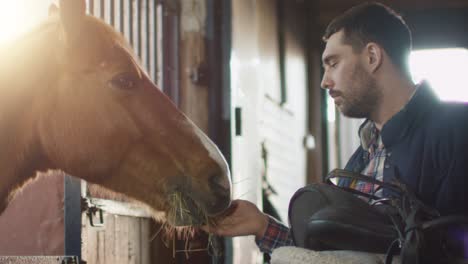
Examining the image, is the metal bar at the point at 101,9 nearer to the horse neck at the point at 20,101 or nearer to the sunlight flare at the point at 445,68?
the horse neck at the point at 20,101

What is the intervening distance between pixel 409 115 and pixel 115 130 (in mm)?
827

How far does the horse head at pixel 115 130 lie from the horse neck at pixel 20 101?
0.03m

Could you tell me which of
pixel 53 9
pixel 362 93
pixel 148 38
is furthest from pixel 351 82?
pixel 148 38

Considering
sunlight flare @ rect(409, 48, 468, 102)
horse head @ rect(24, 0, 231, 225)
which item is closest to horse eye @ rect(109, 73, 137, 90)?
horse head @ rect(24, 0, 231, 225)

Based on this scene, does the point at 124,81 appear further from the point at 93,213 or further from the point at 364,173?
the point at 364,173

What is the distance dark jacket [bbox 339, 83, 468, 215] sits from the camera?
157 centimetres

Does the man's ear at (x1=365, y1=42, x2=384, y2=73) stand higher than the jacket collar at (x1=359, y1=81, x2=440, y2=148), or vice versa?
the man's ear at (x1=365, y1=42, x2=384, y2=73)

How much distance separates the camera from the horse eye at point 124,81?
181cm

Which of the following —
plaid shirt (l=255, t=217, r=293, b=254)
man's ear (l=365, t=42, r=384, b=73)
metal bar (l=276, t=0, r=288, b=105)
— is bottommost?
plaid shirt (l=255, t=217, r=293, b=254)

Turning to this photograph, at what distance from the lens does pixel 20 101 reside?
180 cm

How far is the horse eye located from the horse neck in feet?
0.59

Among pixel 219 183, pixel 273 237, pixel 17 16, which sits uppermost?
pixel 17 16

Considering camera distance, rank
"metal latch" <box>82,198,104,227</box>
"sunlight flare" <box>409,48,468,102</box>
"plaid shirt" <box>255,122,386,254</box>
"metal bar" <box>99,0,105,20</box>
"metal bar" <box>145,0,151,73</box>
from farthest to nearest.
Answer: "sunlight flare" <box>409,48,468,102</box> < "metal bar" <box>145,0,151,73</box> < "metal bar" <box>99,0,105,20</box> < "metal latch" <box>82,198,104,227</box> < "plaid shirt" <box>255,122,386,254</box>

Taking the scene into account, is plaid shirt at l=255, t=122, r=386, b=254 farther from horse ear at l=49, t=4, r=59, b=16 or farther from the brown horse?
horse ear at l=49, t=4, r=59, b=16
